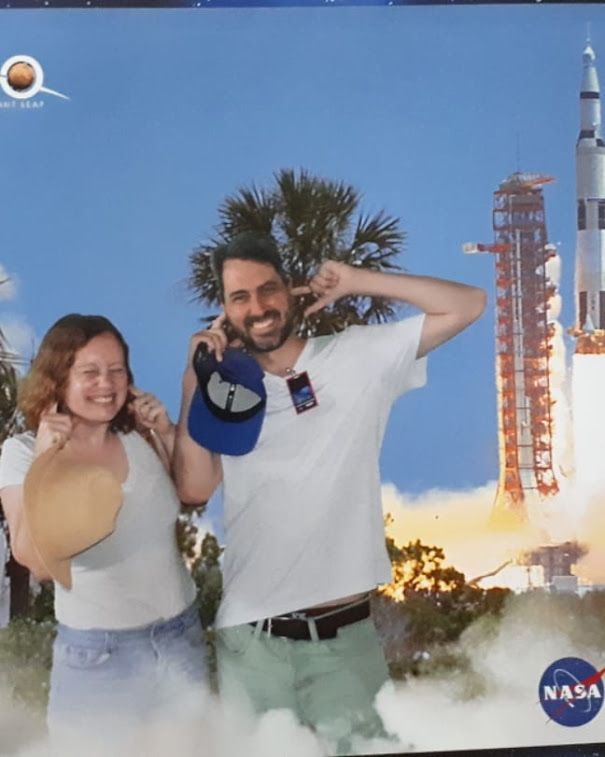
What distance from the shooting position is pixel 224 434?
2883mm

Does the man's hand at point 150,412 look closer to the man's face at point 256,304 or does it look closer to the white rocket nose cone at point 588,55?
the man's face at point 256,304

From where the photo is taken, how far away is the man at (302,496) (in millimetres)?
2883

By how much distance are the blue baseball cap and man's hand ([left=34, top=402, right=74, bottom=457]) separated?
29cm

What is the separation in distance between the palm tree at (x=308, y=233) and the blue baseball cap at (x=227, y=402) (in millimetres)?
144

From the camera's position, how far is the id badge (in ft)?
9.54

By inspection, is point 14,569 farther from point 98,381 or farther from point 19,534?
point 98,381

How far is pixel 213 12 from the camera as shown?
2.94m

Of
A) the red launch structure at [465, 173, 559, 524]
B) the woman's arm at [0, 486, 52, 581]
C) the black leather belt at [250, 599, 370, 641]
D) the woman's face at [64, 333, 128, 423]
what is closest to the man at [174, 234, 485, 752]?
the black leather belt at [250, 599, 370, 641]

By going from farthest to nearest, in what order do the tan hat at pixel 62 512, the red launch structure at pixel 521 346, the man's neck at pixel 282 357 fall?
the red launch structure at pixel 521 346 → the man's neck at pixel 282 357 → the tan hat at pixel 62 512

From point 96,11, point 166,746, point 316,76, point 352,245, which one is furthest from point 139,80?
point 166,746

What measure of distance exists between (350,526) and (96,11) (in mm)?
1378

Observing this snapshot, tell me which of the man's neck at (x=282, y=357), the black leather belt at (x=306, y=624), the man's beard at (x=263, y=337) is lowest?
the black leather belt at (x=306, y=624)

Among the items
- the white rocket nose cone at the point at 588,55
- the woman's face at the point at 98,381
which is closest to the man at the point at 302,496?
the woman's face at the point at 98,381

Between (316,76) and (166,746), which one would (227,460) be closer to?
(166,746)
